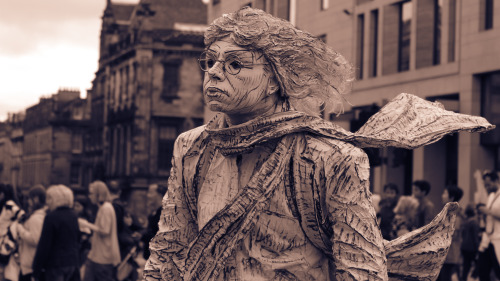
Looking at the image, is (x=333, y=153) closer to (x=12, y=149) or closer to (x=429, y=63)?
(x=429, y=63)

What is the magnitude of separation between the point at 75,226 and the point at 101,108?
255 feet

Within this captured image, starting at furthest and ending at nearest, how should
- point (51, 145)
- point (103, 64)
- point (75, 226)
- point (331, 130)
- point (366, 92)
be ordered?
point (51, 145) < point (103, 64) < point (366, 92) < point (75, 226) < point (331, 130)

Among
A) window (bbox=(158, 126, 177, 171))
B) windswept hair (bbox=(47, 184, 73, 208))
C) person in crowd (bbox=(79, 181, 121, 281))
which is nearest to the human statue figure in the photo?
windswept hair (bbox=(47, 184, 73, 208))

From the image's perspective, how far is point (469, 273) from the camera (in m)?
17.4

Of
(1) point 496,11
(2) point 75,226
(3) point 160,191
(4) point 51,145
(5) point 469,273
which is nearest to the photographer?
(2) point 75,226

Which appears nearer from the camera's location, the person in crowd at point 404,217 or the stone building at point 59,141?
the person in crowd at point 404,217

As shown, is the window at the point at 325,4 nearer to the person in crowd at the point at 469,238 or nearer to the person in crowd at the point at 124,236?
the person in crowd at the point at 469,238

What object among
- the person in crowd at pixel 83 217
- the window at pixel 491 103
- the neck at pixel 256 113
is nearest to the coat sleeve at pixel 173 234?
the neck at pixel 256 113

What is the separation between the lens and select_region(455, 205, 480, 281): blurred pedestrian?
52.7ft

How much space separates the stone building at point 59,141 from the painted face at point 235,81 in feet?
337

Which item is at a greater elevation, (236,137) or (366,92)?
(366,92)

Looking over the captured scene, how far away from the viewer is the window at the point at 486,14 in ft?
89.9

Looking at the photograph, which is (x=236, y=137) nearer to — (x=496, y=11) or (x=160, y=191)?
(x=160, y=191)

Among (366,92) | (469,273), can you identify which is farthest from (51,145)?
(469,273)
